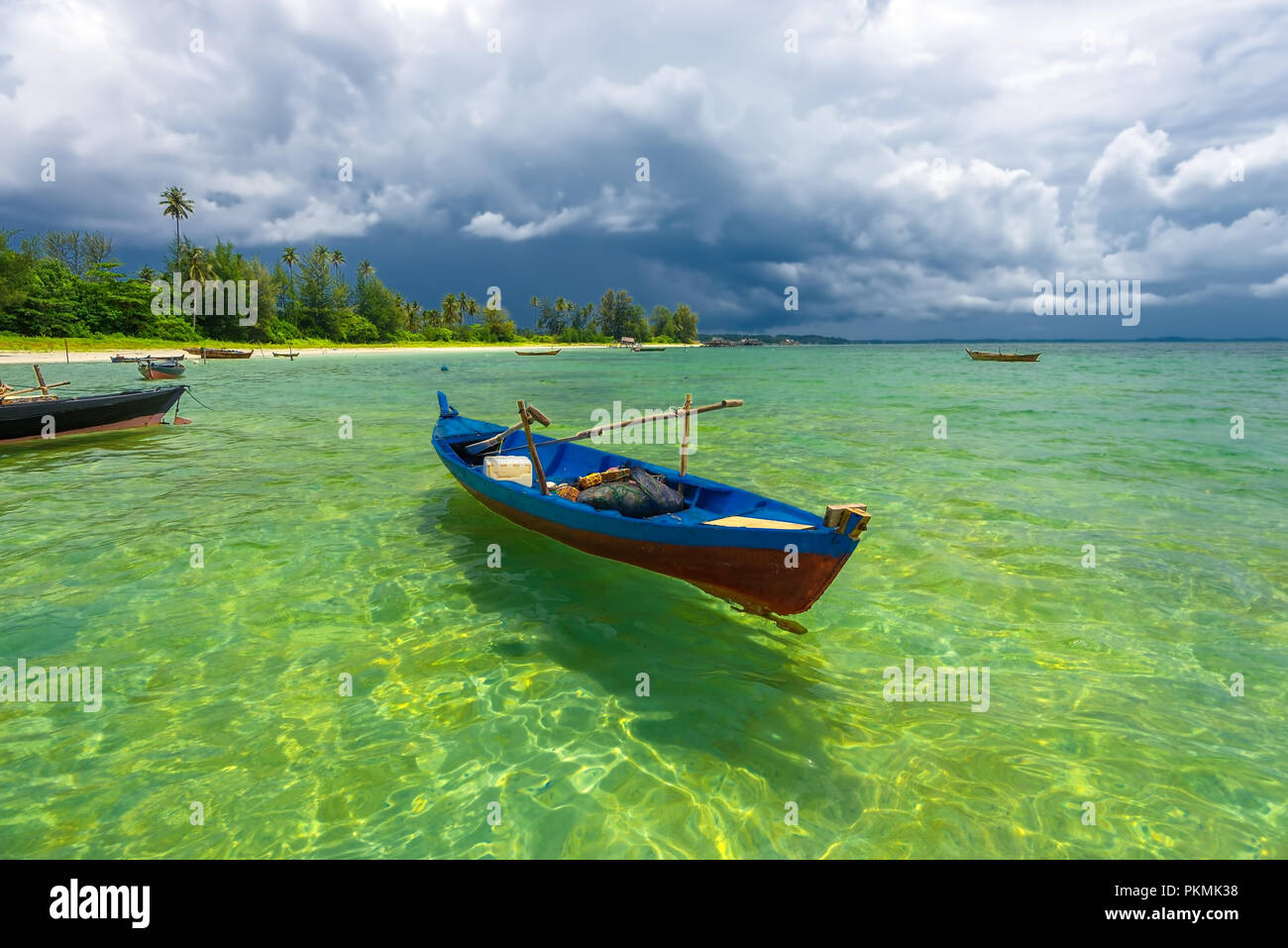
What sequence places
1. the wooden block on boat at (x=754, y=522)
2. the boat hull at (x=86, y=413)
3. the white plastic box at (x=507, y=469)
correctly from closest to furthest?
the wooden block on boat at (x=754, y=522) < the white plastic box at (x=507, y=469) < the boat hull at (x=86, y=413)

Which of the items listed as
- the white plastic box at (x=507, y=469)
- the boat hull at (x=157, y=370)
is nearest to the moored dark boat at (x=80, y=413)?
the white plastic box at (x=507, y=469)

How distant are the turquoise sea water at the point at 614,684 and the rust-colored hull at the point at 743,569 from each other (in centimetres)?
80

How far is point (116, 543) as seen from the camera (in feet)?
31.7

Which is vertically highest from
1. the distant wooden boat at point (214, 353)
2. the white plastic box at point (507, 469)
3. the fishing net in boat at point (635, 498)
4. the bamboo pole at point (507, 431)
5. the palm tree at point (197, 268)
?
the palm tree at point (197, 268)

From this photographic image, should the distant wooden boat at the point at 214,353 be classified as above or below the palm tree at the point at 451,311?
below

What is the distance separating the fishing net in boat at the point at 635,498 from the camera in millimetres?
7934

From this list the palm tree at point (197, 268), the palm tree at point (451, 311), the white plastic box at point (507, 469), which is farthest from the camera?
the palm tree at point (451, 311)

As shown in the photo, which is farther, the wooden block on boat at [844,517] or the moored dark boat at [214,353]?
the moored dark boat at [214,353]

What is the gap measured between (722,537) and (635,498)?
6.72 ft

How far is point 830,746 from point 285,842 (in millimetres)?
4406

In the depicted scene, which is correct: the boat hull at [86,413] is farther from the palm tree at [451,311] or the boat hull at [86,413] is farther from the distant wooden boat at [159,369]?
the palm tree at [451,311]

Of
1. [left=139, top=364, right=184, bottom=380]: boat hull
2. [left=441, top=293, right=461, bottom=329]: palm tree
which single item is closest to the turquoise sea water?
[left=139, top=364, right=184, bottom=380]: boat hull

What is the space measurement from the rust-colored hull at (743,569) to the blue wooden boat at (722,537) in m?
0.01
